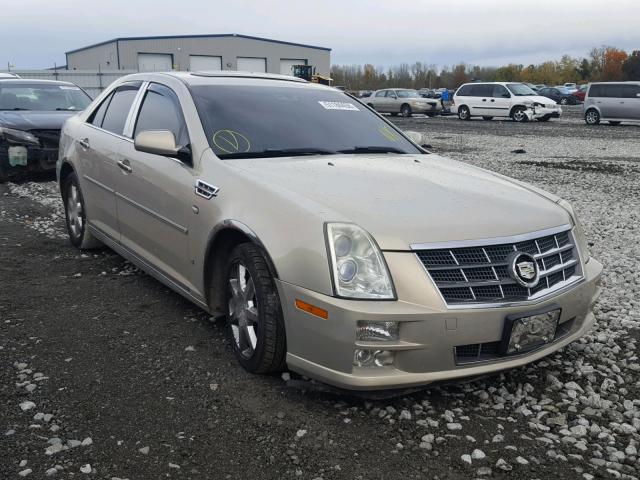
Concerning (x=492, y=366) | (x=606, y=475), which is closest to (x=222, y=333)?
(x=492, y=366)

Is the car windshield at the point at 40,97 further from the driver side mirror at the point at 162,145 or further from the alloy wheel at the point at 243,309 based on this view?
the alloy wheel at the point at 243,309

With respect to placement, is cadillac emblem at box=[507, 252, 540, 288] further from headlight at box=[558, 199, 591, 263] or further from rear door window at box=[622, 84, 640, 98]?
rear door window at box=[622, 84, 640, 98]

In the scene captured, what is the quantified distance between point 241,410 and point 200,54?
54.3 m

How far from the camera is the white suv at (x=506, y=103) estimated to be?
27.5m

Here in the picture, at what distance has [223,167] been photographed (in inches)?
142

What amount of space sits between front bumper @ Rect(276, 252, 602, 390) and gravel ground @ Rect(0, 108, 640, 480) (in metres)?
0.23

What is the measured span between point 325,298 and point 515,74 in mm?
105863

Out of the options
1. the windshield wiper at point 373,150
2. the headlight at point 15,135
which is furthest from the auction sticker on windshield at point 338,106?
the headlight at point 15,135

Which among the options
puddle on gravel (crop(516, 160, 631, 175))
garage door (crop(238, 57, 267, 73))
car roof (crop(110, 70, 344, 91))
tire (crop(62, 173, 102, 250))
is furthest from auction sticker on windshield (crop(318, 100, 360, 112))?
garage door (crop(238, 57, 267, 73))

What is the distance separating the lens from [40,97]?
10930 mm

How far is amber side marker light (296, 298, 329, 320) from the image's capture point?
9.24ft

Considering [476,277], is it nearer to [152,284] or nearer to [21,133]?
[152,284]

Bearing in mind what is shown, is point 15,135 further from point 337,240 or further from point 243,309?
point 337,240

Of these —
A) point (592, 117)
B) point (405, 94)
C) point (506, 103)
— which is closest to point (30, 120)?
point (506, 103)
